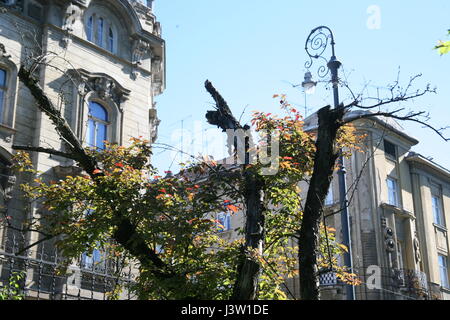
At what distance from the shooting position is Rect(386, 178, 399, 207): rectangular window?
31369 millimetres

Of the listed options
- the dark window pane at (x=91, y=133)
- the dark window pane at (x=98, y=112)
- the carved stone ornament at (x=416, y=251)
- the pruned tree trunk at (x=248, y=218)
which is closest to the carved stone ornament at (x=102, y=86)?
the dark window pane at (x=98, y=112)

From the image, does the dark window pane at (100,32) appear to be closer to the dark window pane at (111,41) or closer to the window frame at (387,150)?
the dark window pane at (111,41)

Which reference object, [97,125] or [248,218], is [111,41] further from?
[248,218]

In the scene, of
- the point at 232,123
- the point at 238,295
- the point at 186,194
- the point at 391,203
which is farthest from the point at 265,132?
the point at 391,203

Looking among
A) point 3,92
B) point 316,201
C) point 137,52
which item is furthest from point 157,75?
point 316,201

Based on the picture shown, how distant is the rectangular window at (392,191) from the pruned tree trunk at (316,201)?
23.6m

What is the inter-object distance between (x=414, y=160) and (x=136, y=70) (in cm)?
1669

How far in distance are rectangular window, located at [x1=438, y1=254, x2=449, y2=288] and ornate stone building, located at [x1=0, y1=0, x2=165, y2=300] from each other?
1720 centimetres

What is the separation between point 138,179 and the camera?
11.2 metres

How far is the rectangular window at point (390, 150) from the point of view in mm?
32188

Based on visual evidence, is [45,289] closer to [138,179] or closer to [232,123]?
[138,179]

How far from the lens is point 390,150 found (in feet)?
107

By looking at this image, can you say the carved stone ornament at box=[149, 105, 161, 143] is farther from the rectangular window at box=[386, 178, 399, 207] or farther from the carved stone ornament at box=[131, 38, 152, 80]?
the rectangular window at box=[386, 178, 399, 207]
